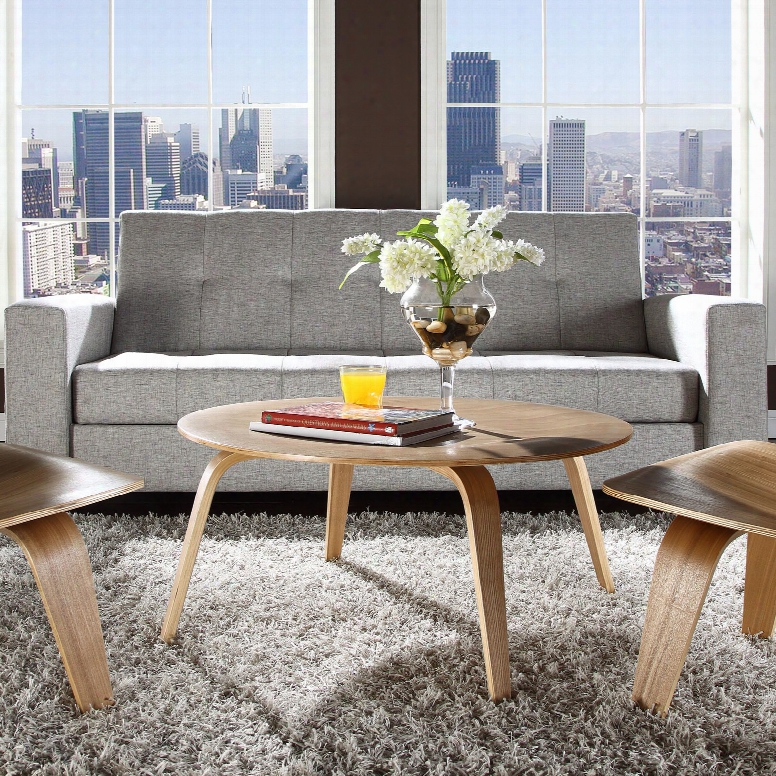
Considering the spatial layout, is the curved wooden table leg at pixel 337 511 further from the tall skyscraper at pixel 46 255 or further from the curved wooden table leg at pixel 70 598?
the tall skyscraper at pixel 46 255

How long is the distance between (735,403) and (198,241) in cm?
190

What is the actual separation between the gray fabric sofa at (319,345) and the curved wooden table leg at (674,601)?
1165 mm

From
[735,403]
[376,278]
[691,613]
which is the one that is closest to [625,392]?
[735,403]

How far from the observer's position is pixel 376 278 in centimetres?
320

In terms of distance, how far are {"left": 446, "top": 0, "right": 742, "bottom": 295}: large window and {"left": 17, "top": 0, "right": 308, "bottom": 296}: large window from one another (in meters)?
0.75

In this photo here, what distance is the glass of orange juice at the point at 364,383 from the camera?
1.77 m

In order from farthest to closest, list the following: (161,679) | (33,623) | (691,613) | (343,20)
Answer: (343,20)
(33,623)
(161,679)
(691,613)

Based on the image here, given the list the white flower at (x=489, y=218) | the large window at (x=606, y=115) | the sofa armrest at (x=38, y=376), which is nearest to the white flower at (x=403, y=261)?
the white flower at (x=489, y=218)

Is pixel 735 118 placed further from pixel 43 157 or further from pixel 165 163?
pixel 43 157

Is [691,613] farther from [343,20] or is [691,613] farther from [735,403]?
[343,20]

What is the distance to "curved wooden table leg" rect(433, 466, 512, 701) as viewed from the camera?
4.71 feet

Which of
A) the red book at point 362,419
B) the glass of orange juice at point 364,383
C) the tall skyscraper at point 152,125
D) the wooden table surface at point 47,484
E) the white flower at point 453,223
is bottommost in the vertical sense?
the wooden table surface at point 47,484

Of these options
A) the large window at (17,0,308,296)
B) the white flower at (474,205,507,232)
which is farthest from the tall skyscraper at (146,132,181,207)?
the white flower at (474,205,507,232)

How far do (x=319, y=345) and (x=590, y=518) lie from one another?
142 cm
